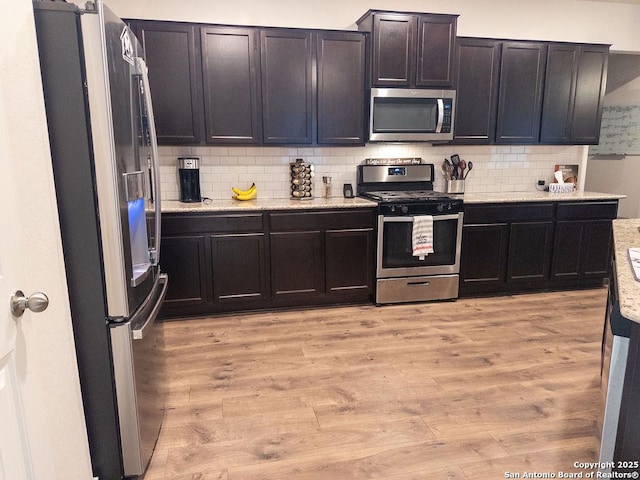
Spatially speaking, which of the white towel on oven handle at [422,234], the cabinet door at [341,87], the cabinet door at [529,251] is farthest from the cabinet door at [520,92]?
the cabinet door at [341,87]

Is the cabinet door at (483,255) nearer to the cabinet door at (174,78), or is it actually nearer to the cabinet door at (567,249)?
the cabinet door at (567,249)

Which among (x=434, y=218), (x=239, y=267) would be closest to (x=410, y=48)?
(x=434, y=218)

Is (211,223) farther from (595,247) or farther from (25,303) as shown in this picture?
(595,247)

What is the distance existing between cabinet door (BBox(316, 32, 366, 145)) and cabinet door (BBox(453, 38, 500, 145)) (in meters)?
0.92

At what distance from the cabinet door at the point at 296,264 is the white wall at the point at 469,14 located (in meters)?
1.89

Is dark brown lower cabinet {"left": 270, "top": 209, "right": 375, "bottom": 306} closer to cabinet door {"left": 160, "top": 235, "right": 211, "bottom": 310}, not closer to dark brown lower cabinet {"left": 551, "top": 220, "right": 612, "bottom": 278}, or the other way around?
cabinet door {"left": 160, "top": 235, "right": 211, "bottom": 310}

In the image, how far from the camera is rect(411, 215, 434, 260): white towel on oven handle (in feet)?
12.5

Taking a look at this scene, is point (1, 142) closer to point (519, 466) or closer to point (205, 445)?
point (205, 445)

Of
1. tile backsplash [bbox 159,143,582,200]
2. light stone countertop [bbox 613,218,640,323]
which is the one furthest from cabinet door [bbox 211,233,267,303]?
light stone countertop [bbox 613,218,640,323]

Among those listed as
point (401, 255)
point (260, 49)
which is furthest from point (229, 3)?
point (401, 255)

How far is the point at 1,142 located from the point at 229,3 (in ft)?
10.7

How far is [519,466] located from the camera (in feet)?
6.35

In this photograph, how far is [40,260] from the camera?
1474mm

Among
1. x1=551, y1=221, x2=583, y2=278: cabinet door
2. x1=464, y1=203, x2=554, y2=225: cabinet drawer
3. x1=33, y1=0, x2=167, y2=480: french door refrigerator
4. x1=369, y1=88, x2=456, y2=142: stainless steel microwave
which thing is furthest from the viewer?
x1=551, y1=221, x2=583, y2=278: cabinet door
